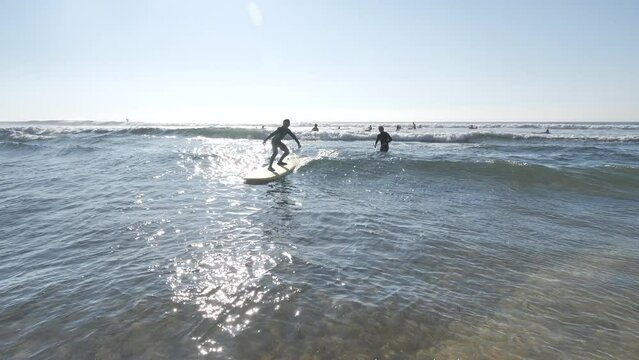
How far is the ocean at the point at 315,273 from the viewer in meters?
4.16

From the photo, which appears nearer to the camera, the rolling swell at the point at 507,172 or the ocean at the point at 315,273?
the ocean at the point at 315,273

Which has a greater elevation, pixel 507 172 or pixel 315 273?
pixel 507 172

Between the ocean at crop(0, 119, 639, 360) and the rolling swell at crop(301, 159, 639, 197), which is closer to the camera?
the ocean at crop(0, 119, 639, 360)

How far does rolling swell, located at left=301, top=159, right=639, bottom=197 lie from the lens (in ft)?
48.8

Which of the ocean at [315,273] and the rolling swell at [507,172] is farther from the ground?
the rolling swell at [507,172]

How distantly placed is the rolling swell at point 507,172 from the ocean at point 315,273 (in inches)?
55.3

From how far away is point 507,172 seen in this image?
17.0 m

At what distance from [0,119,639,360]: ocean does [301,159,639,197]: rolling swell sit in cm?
140

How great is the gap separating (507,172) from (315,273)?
14149 millimetres

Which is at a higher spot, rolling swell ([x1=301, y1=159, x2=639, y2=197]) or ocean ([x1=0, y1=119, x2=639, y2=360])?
rolling swell ([x1=301, y1=159, x2=639, y2=197])

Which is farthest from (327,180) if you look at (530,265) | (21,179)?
(21,179)

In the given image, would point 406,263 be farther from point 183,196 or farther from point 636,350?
point 183,196

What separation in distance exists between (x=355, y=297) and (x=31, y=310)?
13.8 ft

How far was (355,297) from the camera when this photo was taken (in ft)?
16.8
